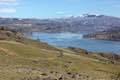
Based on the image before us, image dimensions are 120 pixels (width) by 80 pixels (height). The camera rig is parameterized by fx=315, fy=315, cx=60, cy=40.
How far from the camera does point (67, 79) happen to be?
51.9ft

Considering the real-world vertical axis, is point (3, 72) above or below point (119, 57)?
above

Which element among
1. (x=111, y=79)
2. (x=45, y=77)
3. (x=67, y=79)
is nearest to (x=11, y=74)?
(x=45, y=77)

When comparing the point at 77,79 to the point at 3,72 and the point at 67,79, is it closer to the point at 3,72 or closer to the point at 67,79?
the point at 67,79

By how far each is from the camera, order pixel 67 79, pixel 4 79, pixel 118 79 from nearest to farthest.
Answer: pixel 4 79
pixel 67 79
pixel 118 79

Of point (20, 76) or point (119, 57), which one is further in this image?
point (119, 57)

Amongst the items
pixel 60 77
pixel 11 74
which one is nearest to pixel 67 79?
pixel 60 77

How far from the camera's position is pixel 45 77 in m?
15.9

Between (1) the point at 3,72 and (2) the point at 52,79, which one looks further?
(1) the point at 3,72

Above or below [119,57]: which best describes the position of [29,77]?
above

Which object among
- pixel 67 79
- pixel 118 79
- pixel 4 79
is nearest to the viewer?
pixel 4 79

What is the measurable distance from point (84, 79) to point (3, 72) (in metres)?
4.30

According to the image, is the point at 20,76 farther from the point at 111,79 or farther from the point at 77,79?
the point at 111,79

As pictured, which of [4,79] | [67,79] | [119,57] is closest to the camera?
[4,79]

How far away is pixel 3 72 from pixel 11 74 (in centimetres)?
67
